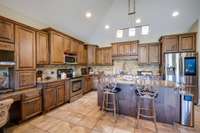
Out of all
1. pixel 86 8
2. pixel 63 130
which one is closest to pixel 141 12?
pixel 86 8

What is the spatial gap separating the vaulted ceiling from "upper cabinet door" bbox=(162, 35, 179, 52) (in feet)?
3.17

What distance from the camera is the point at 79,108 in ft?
12.8

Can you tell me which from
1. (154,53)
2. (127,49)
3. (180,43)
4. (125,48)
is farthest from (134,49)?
(180,43)

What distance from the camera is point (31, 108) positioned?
3043 mm

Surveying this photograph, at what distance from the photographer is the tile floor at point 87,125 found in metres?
2.57

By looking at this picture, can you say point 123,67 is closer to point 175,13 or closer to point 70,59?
point 70,59

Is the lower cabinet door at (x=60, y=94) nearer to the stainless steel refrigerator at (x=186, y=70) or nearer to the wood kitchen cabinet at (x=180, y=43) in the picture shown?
the stainless steel refrigerator at (x=186, y=70)

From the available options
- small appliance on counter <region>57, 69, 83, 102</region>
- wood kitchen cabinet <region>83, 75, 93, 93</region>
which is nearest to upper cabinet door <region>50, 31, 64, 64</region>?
small appliance on counter <region>57, 69, 83, 102</region>

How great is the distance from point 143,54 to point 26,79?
499 cm

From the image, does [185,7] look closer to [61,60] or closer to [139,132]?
[139,132]

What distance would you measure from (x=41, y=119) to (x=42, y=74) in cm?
161

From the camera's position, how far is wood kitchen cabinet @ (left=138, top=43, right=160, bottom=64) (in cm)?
528

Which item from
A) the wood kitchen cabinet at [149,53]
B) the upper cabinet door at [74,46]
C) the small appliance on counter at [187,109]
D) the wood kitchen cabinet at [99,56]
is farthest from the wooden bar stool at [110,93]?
the wood kitchen cabinet at [99,56]

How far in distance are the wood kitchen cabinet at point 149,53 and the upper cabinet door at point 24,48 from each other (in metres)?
4.65
